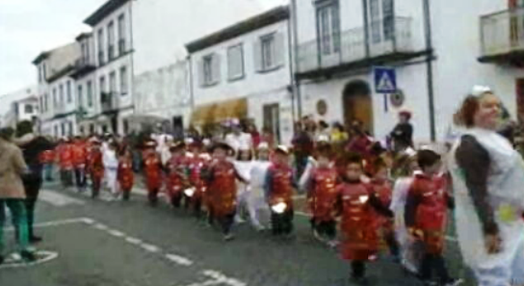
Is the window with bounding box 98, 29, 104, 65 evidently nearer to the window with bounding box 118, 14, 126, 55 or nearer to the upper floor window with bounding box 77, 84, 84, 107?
the window with bounding box 118, 14, 126, 55

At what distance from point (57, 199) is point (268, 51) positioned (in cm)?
1198

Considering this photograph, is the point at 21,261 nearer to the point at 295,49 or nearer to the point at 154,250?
the point at 154,250

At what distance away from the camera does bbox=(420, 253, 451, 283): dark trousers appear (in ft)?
27.7

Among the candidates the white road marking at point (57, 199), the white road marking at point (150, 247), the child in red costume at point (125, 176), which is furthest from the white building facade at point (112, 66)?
the white road marking at point (150, 247)

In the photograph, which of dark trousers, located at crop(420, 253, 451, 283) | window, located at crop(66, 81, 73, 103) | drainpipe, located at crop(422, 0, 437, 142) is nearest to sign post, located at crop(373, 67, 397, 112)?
drainpipe, located at crop(422, 0, 437, 142)

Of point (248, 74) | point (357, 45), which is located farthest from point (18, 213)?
point (248, 74)

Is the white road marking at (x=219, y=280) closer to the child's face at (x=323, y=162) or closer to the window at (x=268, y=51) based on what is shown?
the child's face at (x=323, y=162)

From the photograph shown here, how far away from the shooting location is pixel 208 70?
123 feet

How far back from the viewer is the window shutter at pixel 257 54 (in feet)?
106

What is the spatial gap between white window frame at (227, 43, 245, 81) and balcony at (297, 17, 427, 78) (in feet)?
14.9

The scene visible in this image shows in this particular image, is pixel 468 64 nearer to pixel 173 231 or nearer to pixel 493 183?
pixel 173 231

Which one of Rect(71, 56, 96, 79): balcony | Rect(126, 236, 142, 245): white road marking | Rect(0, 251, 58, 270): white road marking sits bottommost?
Rect(0, 251, 58, 270): white road marking

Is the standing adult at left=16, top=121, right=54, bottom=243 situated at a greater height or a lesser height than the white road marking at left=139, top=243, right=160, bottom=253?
greater

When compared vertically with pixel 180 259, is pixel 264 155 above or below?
above
